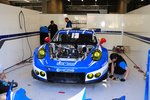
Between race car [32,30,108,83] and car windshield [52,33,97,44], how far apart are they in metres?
0.23

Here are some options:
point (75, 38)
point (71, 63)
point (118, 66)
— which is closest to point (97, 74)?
point (71, 63)

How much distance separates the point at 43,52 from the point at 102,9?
694 inches

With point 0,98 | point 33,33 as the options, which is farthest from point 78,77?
point 33,33

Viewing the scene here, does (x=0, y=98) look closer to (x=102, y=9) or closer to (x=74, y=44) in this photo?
(x=74, y=44)

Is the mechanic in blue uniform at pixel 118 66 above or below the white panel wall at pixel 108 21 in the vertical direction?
below

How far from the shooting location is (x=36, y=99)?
11.5 ft

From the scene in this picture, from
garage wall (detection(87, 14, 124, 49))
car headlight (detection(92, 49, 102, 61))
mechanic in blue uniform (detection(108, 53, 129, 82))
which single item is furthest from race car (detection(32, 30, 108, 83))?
garage wall (detection(87, 14, 124, 49))

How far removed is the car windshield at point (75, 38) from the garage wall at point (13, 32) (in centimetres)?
137

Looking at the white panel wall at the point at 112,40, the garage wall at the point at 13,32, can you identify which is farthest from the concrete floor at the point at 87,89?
the white panel wall at the point at 112,40

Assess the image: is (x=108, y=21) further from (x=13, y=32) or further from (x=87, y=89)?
(x=87, y=89)

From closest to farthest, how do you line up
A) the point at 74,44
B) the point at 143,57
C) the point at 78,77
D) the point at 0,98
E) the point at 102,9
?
the point at 0,98, the point at 78,77, the point at 74,44, the point at 143,57, the point at 102,9

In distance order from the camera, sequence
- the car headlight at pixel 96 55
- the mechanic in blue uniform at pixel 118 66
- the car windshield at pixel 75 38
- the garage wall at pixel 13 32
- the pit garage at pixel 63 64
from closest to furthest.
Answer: the pit garage at pixel 63 64
the car headlight at pixel 96 55
the mechanic in blue uniform at pixel 118 66
the car windshield at pixel 75 38
the garage wall at pixel 13 32

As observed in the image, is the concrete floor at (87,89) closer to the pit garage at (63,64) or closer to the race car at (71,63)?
the pit garage at (63,64)

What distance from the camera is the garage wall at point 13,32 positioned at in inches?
211
